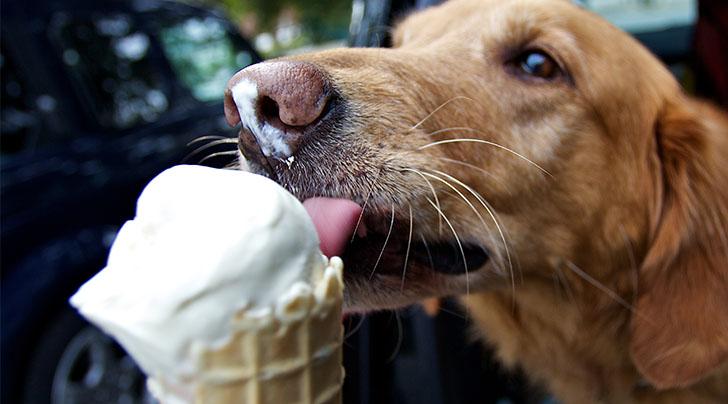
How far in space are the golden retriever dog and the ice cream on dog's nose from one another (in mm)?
516

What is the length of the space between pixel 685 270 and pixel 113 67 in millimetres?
3367

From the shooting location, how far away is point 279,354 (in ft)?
3.28

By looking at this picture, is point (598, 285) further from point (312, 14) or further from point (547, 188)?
point (312, 14)

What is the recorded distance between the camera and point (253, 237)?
3.02 ft

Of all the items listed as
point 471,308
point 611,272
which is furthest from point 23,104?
point 611,272

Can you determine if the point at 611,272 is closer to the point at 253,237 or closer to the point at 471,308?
the point at 471,308

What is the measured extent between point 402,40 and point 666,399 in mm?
1699

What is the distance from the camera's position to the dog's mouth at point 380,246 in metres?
1.36

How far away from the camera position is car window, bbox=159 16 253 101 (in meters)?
4.01

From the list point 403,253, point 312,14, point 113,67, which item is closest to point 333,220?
point 403,253

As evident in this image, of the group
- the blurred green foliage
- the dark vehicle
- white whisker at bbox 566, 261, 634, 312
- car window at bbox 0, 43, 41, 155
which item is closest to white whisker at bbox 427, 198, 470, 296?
white whisker at bbox 566, 261, 634, 312

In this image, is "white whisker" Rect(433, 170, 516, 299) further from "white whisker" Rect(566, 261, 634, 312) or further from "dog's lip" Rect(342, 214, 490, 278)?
"white whisker" Rect(566, 261, 634, 312)

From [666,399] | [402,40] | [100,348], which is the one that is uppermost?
[402,40]

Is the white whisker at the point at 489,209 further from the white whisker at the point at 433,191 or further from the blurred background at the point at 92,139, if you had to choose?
the blurred background at the point at 92,139
